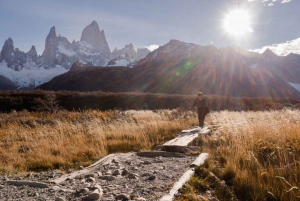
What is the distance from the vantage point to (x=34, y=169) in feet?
20.0

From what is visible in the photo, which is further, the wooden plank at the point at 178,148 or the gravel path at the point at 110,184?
the wooden plank at the point at 178,148

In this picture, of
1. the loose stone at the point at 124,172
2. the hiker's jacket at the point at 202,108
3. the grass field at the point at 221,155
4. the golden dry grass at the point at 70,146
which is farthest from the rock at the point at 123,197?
the hiker's jacket at the point at 202,108

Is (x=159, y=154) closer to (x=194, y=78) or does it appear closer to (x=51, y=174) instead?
(x=51, y=174)

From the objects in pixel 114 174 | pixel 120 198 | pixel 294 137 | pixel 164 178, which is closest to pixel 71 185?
pixel 114 174

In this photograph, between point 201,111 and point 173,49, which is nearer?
point 201,111

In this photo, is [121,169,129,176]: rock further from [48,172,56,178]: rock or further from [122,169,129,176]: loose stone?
[48,172,56,178]: rock

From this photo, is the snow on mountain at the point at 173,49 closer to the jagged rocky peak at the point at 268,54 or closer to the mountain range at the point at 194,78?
the mountain range at the point at 194,78

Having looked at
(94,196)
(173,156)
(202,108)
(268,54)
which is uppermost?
(268,54)

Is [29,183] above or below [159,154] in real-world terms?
above

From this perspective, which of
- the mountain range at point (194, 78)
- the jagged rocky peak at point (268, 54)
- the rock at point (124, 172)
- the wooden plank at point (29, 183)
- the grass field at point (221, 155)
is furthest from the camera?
the jagged rocky peak at point (268, 54)

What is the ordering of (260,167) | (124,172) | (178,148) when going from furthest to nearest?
(178,148) → (124,172) → (260,167)

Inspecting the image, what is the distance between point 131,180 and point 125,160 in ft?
5.83

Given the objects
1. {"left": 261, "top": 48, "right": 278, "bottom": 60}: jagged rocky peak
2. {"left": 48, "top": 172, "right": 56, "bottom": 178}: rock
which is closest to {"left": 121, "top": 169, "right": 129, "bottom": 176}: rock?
{"left": 48, "top": 172, "right": 56, "bottom": 178}: rock

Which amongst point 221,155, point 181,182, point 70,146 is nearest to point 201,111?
point 221,155
